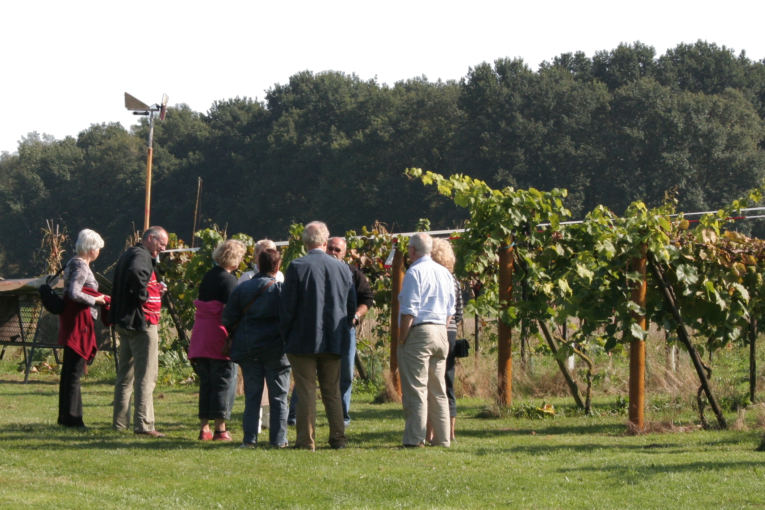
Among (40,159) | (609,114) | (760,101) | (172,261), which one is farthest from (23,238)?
(172,261)

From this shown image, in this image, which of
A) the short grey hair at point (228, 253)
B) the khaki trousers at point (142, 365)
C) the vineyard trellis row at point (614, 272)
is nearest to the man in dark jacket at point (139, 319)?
the khaki trousers at point (142, 365)

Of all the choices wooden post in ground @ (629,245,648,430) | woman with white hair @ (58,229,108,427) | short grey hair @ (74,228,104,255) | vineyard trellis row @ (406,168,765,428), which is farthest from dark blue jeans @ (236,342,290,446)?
wooden post in ground @ (629,245,648,430)

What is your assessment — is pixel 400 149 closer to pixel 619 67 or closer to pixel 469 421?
pixel 619 67

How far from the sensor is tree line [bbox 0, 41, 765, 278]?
45938 millimetres

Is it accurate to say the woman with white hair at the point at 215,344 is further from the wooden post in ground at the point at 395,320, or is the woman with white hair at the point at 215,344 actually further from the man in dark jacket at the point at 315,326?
the wooden post in ground at the point at 395,320

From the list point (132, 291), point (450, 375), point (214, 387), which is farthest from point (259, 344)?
point (450, 375)

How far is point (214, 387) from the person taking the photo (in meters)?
7.02

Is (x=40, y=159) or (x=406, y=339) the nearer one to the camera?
(x=406, y=339)

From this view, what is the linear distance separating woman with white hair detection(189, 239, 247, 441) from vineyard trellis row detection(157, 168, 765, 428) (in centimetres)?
244

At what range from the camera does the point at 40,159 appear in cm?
7469

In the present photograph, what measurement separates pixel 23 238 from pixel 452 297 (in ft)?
223

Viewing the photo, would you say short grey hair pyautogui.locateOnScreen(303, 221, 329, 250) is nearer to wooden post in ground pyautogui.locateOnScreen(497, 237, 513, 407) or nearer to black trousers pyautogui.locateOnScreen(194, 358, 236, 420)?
black trousers pyautogui.locateOnScreen(194, 358, 236, 420)

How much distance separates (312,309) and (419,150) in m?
49.0

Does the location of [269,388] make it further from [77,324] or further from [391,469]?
[77,324]
